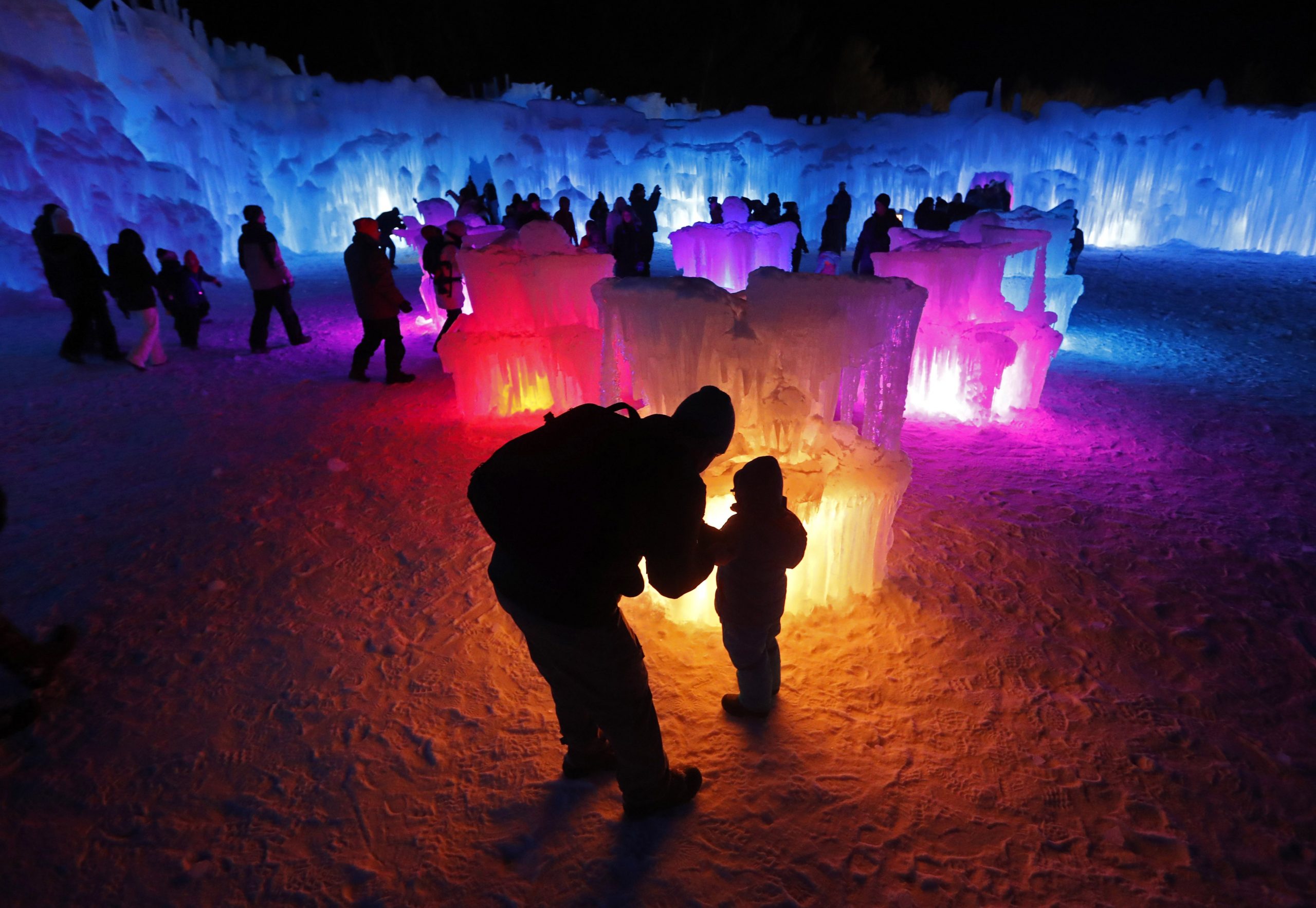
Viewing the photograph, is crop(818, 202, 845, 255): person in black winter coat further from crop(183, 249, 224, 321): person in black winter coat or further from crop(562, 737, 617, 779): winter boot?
crop(562, 737, 617, 779): winter boot

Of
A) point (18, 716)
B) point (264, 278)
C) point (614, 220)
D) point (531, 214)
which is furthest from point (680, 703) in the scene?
point (614, 220)

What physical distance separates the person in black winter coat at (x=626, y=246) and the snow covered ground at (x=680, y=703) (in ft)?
20.9

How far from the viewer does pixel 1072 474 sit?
4891 millimetres

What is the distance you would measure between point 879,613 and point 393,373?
17.6 ft

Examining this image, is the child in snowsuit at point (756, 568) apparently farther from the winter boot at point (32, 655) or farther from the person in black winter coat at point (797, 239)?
the person in black winter coat at point (797, 239)

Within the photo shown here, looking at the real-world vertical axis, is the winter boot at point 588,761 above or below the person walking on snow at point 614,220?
below

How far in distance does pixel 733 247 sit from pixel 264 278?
19.2 ft

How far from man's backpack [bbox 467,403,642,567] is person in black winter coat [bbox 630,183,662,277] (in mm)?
10233

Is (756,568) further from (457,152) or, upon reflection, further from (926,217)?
(457,152)

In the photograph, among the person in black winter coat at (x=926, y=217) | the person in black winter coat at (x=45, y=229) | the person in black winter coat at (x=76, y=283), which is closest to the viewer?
the person in black winter coat at (x=76, y=283)

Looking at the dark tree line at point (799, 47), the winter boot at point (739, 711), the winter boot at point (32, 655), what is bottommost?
the winter boot at point (739, 711)

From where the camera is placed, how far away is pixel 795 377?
3578 mm

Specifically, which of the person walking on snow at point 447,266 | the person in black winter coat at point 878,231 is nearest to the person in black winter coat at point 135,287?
the person walking on snow at point 447,266

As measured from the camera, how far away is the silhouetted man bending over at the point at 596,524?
1763 millimetres
